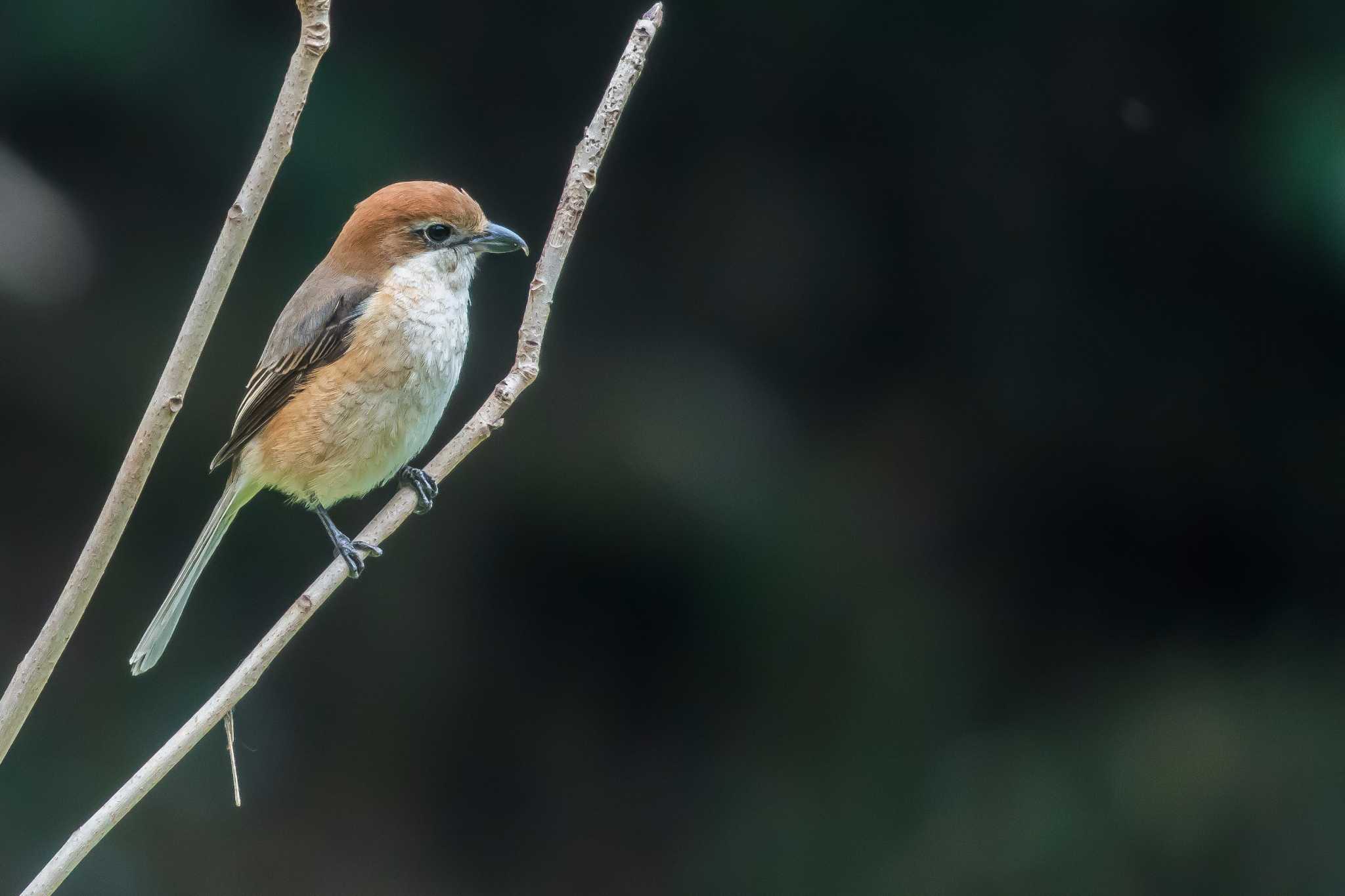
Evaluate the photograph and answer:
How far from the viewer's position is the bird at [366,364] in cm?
253

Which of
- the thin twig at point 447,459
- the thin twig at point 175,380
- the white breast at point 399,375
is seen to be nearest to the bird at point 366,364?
the white breast at point 399,375

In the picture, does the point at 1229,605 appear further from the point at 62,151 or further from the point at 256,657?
the point at 62,151

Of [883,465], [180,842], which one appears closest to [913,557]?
[883,465]

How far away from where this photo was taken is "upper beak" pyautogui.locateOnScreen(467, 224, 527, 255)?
8.61 ft

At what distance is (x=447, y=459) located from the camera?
1.97m

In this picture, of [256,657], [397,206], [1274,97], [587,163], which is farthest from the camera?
[1274,97]

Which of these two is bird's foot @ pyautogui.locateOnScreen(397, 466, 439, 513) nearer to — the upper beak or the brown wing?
the brown wing

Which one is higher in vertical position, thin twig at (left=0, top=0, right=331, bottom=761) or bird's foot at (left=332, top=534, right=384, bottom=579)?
thin twig at (left=0, top=0, right=331, bottom=761)

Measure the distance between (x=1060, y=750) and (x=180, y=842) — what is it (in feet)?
8.23

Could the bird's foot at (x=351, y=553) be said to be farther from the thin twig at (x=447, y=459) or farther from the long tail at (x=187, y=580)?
the long tail at (x=187, y=580)

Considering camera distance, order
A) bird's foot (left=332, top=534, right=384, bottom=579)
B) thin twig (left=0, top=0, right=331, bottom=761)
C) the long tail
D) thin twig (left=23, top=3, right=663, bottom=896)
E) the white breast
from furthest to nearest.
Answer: the white breast → the long tail → bird's foot (left=332, top=534, right=384, bottom=579) → thin twig (left=23, top=3, right=663, bottom=896) → thin twig (left=0, top=0, right=331, bottom=761)

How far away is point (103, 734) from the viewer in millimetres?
3586

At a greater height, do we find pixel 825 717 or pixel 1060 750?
pixel 1060 750

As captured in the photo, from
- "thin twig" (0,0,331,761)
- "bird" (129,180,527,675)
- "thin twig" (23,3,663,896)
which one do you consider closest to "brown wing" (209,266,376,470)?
"bird" (129,180,527,675)
